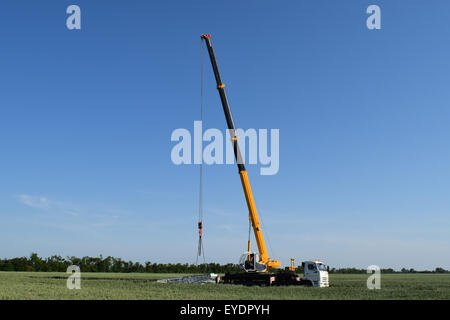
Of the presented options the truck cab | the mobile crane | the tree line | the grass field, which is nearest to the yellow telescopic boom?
the mobile crane

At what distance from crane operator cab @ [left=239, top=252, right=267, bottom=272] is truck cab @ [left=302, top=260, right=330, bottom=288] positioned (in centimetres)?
393

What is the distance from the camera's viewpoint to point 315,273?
1619 inches

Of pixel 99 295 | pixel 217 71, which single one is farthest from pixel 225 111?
pixel 99 295

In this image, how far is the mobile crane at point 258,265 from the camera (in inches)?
1628

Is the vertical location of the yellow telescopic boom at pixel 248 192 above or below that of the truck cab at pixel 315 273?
above

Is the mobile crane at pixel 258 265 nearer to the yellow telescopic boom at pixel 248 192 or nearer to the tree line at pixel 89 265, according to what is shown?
the yellow telescopic boom at pixel 248 192

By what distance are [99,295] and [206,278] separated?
21577mm

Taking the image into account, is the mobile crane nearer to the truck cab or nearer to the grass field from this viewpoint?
the truck cab

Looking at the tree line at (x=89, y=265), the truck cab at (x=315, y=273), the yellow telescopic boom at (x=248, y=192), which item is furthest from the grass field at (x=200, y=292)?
the tree line at (x=89, y=265)

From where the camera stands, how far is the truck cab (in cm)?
4094

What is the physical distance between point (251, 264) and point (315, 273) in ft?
19.7

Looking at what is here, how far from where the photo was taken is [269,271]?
141 feet

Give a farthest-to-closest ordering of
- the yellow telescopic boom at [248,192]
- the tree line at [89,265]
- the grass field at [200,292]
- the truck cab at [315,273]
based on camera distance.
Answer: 1. the tree line at [89,265]
2. the yellow telescopic boom at [248,192]
3. the truck cab at [315,273]
4. the grass field at [200,292]

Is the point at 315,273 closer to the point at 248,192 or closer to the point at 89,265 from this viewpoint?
the point at 248,192
